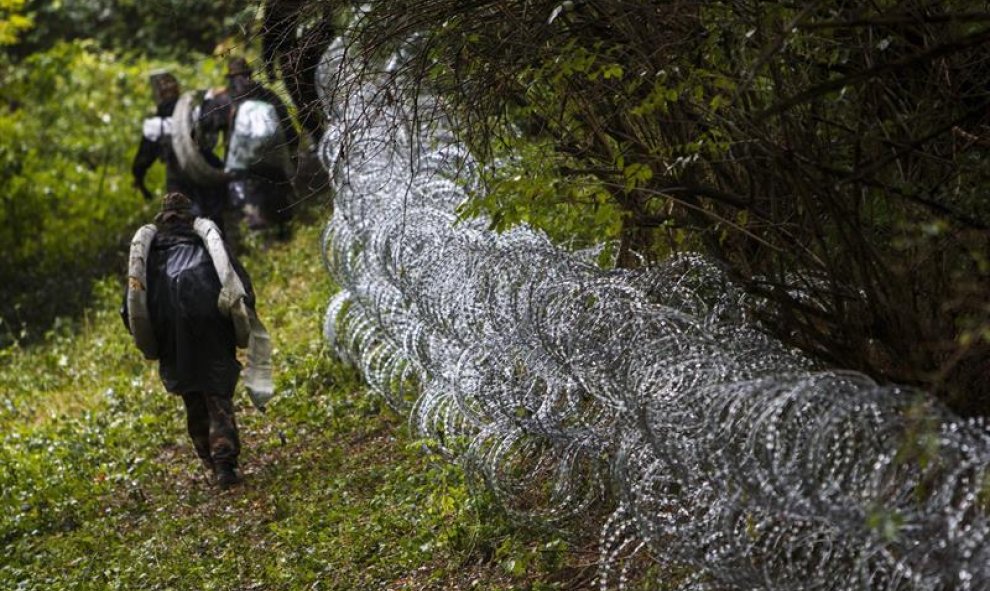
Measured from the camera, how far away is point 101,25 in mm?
31281

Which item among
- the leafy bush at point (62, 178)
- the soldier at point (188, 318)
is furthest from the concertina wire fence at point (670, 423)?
the leafy bush at point (62, 178)

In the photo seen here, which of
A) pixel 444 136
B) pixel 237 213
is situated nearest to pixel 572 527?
pixel 444 136

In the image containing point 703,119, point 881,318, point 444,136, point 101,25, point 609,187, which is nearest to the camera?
point 881,318

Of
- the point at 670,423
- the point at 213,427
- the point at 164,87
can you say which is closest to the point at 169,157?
the point at 164,87

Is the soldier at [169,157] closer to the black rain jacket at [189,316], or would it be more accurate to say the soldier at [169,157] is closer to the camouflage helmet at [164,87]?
the camouflage helmet at [164,87]

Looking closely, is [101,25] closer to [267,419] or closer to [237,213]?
[237,213]

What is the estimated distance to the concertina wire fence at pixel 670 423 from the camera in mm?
4719

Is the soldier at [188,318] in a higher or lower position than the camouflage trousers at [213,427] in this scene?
higher

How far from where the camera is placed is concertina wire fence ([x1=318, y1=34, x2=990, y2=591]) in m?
4.72

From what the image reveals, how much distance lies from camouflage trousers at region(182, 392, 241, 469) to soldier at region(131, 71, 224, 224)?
Answer: 4831 mm

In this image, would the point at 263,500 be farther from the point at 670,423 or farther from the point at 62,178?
the point at 62,178

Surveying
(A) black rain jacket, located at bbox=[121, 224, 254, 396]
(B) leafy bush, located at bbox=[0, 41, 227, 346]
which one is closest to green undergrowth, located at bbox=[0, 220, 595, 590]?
(A) black rain jacket, located at bbox=[121, 224, 254, 396]

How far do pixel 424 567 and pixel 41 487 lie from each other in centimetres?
414

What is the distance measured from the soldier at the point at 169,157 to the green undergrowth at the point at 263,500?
1.35 metres
